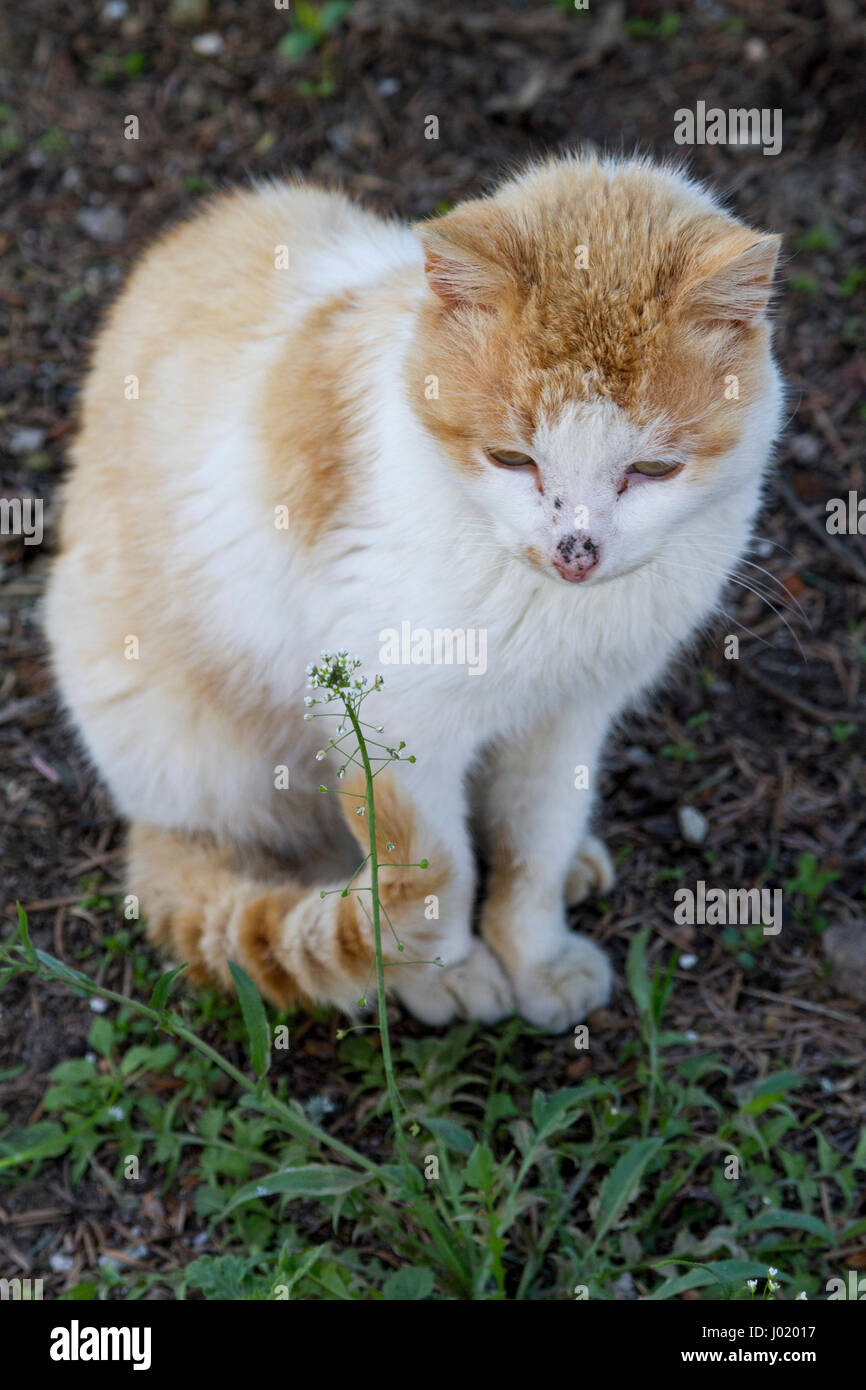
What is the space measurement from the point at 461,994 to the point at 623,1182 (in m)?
0.62

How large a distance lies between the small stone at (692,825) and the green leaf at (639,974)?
1.63ft

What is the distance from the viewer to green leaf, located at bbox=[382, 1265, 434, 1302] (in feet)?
6.44

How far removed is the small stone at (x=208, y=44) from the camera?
4492 millimetres

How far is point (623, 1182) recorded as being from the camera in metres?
2.18

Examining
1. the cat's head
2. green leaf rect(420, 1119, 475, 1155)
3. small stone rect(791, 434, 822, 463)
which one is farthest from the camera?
small stone rect(791, 434, 822, 463)

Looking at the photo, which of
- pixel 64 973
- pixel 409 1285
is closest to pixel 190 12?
pixel 64 973

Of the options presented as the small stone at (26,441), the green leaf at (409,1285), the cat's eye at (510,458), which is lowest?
the green leaf at (409,1285)

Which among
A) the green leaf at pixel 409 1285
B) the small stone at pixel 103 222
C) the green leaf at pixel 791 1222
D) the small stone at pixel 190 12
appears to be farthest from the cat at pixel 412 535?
the small stone at pixel 190 12

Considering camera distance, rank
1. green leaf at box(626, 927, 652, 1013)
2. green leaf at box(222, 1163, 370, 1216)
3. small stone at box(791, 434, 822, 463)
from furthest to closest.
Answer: small stone at box(791, 434, 822, 463) < green leaf at box(626, 927, 652, 1013) < green leaf at box(222, 1163, 370, 1216)

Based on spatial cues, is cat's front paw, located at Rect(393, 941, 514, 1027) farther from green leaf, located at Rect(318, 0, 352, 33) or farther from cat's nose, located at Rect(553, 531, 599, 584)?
green leaf, located at Rect(318, 0, 352, 33)

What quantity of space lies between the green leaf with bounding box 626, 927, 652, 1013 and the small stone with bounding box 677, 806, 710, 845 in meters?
0.50

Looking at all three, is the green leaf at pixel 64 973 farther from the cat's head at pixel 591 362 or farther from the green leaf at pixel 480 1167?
the cat's head at pixel 591 362

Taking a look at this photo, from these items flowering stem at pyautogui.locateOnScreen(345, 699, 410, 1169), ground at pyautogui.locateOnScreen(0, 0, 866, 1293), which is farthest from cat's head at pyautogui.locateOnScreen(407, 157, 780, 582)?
ground at pyautogui.locateOnScreen(0, 0, 866, 1293)

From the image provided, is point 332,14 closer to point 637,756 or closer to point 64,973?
point 637,756
